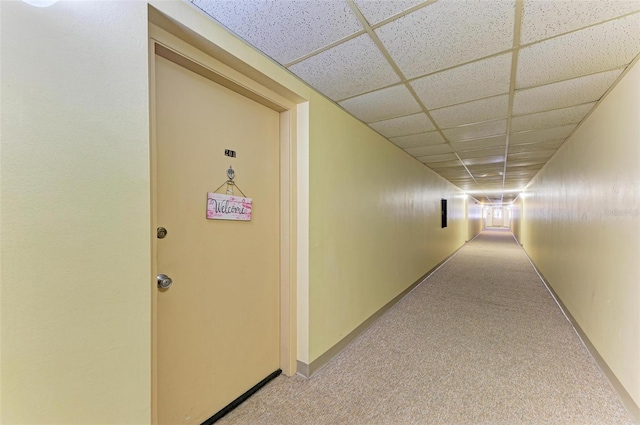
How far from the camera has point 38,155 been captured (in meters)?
0.86

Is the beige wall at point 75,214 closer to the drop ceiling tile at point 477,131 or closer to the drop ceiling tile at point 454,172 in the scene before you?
the drop ceiling tile at point 477,131

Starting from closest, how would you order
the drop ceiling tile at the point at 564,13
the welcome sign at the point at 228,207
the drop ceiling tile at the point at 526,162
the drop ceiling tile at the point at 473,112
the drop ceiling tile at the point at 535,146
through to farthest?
the drop ceiling tile at the point at 564,13 < the welcome sign at the point at 228,207 < the drop ceiling tile at the point at 473,112 < the drop ceiling tile at the point at 535,146 < the drop ceiling tile at the point at 526,162

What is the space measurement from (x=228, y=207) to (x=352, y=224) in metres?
1.38

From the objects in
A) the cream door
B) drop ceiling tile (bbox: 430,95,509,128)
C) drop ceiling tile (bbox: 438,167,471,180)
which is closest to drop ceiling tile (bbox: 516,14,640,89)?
drop ceiling tile (bbox: 430,95,509,128)

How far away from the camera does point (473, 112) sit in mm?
2504

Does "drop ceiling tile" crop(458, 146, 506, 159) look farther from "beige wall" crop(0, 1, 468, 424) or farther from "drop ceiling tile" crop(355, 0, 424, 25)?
"beige wall" crop(0, 1, 468, 424)

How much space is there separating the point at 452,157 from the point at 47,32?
4.91m

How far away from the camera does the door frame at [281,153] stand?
1233 mm

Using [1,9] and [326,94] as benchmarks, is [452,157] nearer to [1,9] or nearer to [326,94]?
[326,94]

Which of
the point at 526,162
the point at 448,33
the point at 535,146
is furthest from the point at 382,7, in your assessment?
the point at 526,162

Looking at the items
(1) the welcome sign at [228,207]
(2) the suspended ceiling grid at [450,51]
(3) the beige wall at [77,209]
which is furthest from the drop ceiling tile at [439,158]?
(3) the beige wall at [77,209]

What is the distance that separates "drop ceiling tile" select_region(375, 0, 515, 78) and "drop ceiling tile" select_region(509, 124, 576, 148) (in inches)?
84.2

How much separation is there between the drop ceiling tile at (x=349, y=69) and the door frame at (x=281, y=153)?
288mm

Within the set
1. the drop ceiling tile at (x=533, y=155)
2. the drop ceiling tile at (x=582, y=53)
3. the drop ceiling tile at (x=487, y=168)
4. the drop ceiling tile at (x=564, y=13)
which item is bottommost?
the drop ceiling tile at (x=487, y=168)
